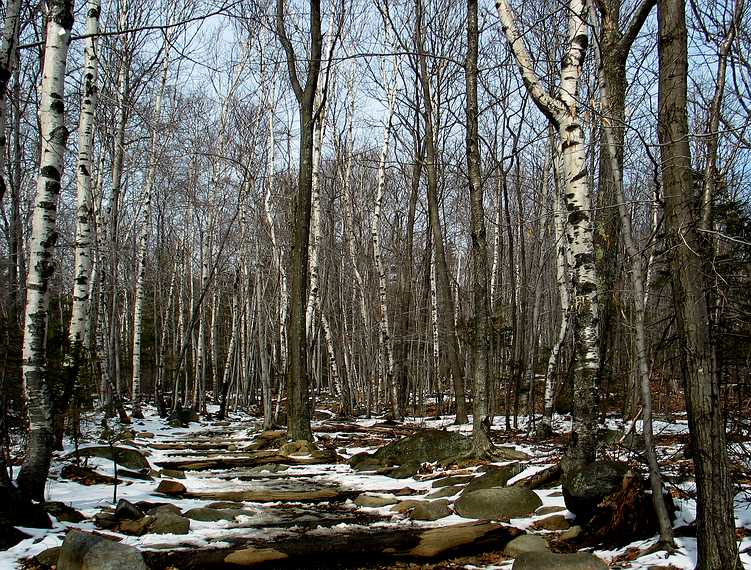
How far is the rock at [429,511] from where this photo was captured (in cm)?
663

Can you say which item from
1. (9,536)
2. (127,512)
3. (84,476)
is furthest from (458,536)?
(84,476)

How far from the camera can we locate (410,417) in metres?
19.5

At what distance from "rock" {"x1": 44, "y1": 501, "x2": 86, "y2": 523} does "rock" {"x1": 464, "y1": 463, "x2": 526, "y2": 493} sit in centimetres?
433

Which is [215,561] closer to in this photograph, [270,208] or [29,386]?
[29,386]

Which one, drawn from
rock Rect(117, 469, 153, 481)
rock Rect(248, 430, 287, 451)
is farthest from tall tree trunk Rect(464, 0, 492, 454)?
rock Rect(117, 469, 153, 481)

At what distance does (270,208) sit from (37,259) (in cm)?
1336

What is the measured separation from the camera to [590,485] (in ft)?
18.7

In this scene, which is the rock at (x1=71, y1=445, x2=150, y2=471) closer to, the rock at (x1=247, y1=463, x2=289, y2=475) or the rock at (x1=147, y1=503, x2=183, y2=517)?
the rock at (x1=247, y1=463, x2=289, y2=475)

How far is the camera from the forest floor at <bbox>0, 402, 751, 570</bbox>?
16.9 ft

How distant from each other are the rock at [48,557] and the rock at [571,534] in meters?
4.36

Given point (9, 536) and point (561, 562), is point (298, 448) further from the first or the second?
point (561, 562)

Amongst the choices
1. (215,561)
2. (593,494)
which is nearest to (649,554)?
(593,494)

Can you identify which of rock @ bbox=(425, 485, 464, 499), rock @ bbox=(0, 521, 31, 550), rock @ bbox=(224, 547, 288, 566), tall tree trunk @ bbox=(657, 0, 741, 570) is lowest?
rock @ bbox=(425, 485, 464, 499)

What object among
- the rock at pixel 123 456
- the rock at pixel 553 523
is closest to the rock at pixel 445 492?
the rock at pixel 553 523
